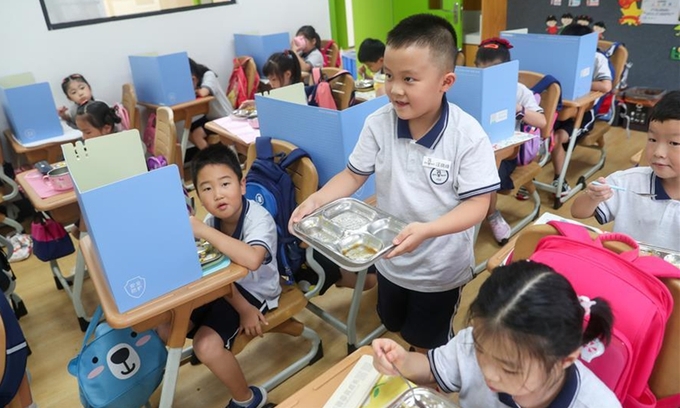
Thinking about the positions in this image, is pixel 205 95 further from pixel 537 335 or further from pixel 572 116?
pixel 537 335

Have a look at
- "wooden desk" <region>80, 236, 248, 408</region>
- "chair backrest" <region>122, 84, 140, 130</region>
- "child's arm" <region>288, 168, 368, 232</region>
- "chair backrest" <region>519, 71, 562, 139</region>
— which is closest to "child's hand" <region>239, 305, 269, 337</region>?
"wooden desk" <region>80, 236, 248, 408</region>

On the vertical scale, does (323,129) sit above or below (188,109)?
above

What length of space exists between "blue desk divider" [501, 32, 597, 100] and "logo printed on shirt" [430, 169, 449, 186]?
87.1 inches

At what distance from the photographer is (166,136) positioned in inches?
109

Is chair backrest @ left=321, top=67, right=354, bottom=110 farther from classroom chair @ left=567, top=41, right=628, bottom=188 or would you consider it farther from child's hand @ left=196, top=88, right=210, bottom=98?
classroom chair @ left=567, top=41, right=628, bottom=188

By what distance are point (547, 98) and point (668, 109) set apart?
1.52 m

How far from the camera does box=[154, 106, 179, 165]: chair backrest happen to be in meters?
2.72

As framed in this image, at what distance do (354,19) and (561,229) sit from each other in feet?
19.1

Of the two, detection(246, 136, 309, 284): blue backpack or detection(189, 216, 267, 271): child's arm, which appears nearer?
detection(189, 216, 267, 271): child's arm

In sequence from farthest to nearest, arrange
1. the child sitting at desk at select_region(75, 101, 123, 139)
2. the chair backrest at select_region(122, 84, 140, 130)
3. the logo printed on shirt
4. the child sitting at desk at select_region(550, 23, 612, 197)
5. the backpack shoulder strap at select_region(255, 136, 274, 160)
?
the chair backrest at select_region(122, 84, 140, 130)
the child sitting at desk at select_region(550, 23, 612, 197)
the child sitting at desk at select_region(75, 101, 123, 139)
the backpack shoulder strap at select_region(255, 136, 274, 160)
the logo printed on shirt

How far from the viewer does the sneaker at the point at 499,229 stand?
298cm

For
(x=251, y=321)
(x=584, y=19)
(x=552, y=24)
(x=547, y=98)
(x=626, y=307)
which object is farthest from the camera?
(x=552, y=24)

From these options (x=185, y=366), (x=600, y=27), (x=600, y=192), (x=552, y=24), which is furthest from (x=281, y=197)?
(x=552, y=24)

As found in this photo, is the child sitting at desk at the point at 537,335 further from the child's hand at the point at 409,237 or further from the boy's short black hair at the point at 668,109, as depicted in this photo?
the boy's short black hair at the point at 668,109
